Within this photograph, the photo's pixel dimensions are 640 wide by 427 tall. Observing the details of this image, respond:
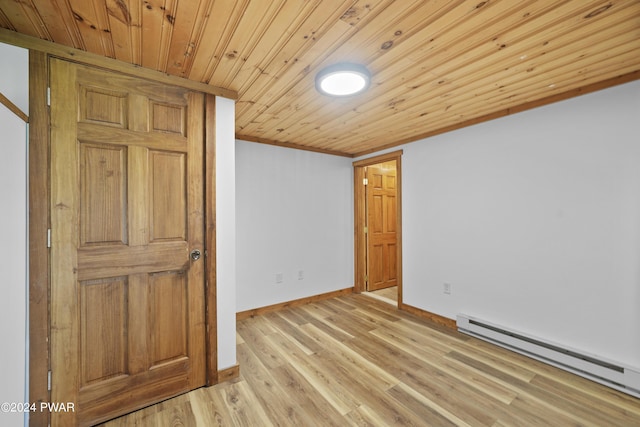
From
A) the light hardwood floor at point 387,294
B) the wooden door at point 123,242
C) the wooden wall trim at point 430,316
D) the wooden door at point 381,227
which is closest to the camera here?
the wooden door at point 123,242

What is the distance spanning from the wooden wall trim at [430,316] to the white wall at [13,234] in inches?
133

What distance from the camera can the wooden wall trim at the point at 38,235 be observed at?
1416 mm

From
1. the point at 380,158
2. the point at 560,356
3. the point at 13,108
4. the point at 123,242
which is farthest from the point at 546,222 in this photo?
the point at 13,108

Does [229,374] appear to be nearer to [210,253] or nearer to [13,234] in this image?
[210,253]

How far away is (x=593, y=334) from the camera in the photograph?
207 cm

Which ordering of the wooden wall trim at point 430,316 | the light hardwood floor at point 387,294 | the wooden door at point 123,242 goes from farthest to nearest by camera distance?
the light hardwood floor at point 387,294 → the wooden wall trim at point 430,316 → the wooden door at point 123,242

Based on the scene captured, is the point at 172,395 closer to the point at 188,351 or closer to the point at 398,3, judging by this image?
the point at 188,351

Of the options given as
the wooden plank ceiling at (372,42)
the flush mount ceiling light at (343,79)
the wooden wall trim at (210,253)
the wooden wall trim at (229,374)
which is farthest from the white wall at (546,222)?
the wooden wall trim at (210,253)

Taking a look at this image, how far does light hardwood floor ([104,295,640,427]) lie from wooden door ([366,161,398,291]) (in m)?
1.69

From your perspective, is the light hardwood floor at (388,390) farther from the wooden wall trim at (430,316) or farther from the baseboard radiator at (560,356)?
Result: the wooden wall trim at (430,316)

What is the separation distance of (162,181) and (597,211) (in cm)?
325

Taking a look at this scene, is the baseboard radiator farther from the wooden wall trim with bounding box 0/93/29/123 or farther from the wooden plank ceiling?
the wooden wall trim with bounding box 0/93/29/123

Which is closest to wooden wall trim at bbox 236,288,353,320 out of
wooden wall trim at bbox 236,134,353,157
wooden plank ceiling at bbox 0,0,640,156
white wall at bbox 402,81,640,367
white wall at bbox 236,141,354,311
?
white wall at bbox 236,141,354,311

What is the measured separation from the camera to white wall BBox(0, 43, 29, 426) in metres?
1.14
